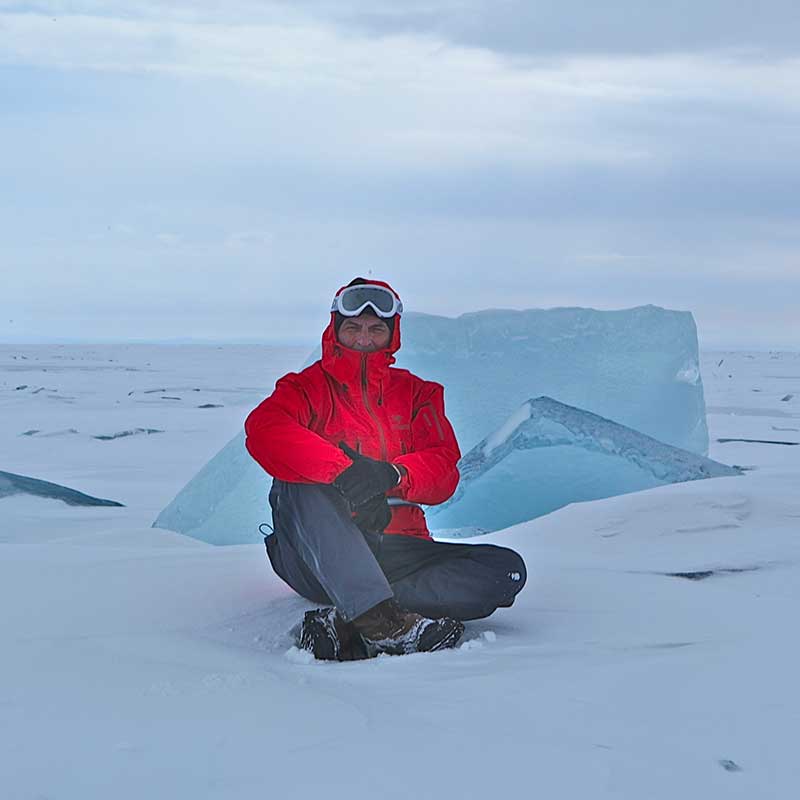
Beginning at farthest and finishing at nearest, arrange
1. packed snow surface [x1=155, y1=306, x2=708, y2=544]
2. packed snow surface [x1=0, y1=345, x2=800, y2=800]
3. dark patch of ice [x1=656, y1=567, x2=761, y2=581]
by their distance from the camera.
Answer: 1. packed snow surface [x1=155, y1=306, x2=708, y2=544]
2. dark patch of ice [x1=656, y1=567, x2=761, y2=581]
3. packed snow surface [x1=0, y1=345, x2=800, y2=800]

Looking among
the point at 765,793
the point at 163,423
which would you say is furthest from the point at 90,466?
the point at 765,793

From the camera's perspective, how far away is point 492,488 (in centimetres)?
480

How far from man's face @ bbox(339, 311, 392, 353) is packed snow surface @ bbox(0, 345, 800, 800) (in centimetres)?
68

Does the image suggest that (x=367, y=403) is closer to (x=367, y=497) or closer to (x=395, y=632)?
(x=367, y=497)

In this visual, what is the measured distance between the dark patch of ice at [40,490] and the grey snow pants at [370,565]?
2.87 m

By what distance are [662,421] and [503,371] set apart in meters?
0.98

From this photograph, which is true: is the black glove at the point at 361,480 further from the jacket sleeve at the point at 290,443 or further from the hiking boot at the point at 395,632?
the hiking boot at the point at 395,632

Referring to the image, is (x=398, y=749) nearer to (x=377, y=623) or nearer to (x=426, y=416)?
(x=377, y=623)

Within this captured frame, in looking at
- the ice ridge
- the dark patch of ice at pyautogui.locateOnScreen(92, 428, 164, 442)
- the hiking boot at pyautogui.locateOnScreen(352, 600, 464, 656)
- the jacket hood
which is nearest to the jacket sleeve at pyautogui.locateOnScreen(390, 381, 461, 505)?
the jacket hood

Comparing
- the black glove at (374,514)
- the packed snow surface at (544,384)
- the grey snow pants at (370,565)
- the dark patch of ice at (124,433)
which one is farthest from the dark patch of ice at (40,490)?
the dark patch of ice at (124,433)

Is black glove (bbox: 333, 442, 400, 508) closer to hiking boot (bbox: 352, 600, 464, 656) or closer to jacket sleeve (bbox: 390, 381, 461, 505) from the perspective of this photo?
jacket sleeve (bbox: 390, 381, 461, 505)

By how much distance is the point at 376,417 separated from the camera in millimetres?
2561

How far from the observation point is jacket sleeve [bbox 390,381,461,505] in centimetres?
242

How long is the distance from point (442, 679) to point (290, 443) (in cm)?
64
